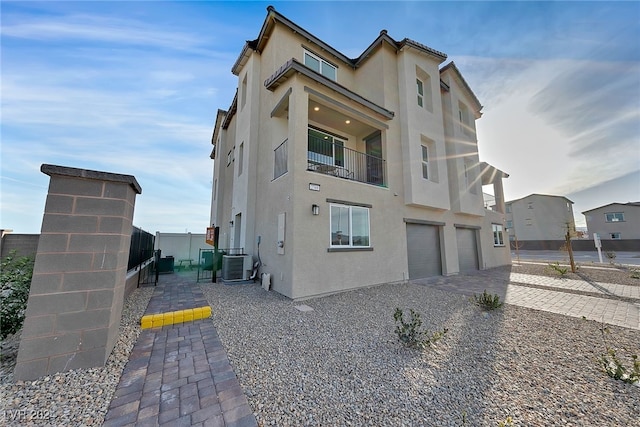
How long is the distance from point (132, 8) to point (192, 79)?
2.31m

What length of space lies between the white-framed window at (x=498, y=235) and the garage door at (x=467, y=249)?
2.79 m

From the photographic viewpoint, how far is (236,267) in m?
8.30

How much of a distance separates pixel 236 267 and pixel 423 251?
773 centimetres

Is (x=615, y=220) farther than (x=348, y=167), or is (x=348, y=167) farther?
(x=615, y=220)

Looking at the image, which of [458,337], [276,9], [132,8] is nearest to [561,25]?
[276,9]

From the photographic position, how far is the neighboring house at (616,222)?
28.0 meters

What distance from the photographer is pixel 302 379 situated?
2631 mm

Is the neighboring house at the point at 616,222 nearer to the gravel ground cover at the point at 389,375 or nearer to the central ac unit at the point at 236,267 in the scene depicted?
the gravel ground cover at the point at 389,375

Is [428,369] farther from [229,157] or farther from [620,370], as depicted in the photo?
[229,157]

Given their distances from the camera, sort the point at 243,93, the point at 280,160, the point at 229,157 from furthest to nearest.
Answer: the point at 229,157 → the point at 243,93 → the point at 280,160

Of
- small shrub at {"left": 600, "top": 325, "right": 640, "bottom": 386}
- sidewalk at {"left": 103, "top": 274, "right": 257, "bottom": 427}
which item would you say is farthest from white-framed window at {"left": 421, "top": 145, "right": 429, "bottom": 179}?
sidewalk at {"left": 103, "top": 274, "right": 257, "bottom": 427}

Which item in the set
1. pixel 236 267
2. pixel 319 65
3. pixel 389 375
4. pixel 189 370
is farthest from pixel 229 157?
pixel 389 375

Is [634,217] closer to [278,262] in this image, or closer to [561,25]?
[561,25]

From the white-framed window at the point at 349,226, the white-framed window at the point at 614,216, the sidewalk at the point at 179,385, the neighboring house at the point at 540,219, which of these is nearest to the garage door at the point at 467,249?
the white-framed window at the point at 349,226
